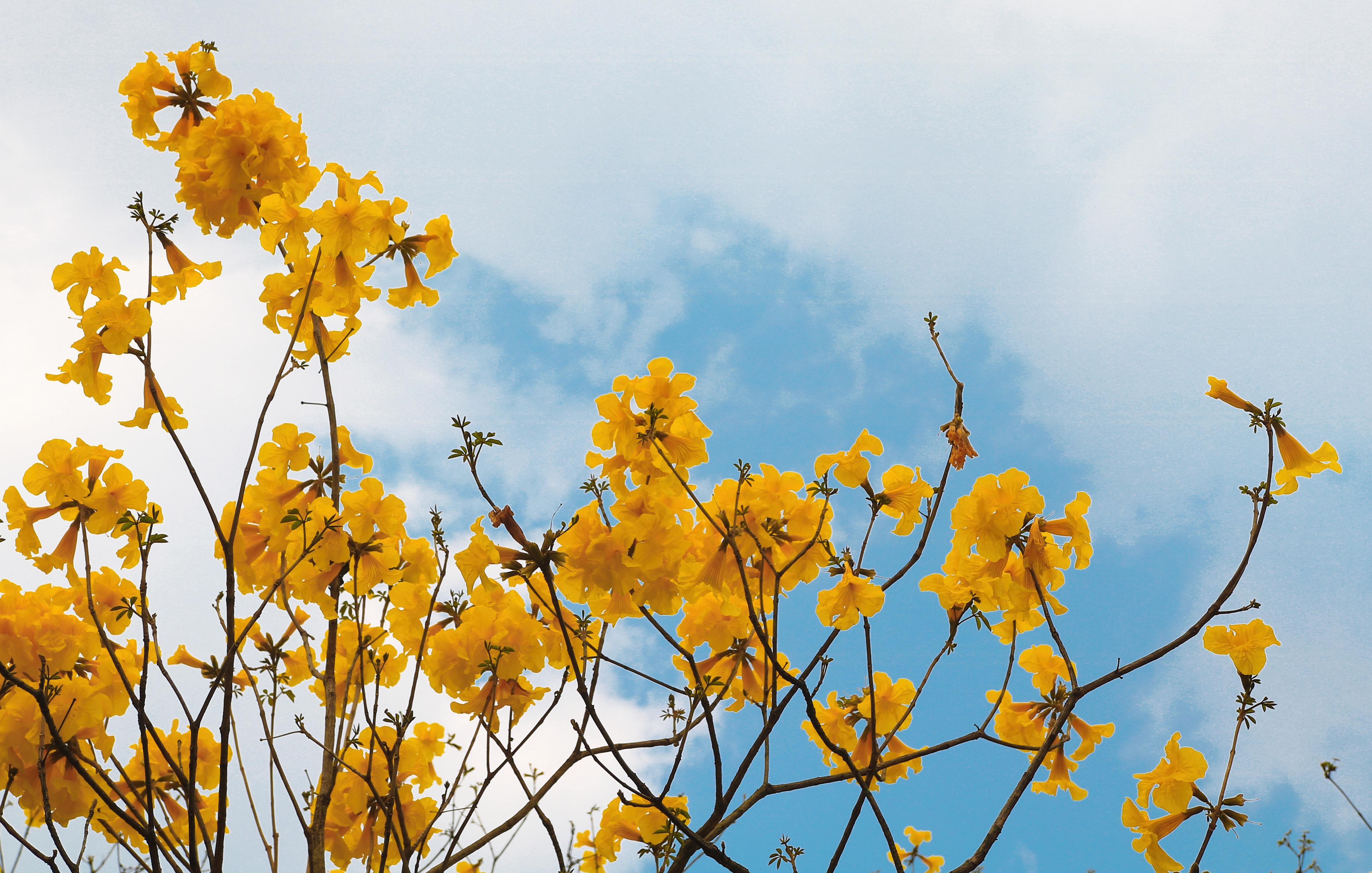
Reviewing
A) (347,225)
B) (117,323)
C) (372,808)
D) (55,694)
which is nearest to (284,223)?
(347,225)

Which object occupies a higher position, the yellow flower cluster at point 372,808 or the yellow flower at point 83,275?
the yellow flower at point 83,275

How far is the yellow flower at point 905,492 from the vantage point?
2756 millimetres

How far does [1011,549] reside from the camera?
8.79 ft

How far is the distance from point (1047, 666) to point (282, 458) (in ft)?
8.75

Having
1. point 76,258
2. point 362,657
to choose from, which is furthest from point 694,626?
point 76,258

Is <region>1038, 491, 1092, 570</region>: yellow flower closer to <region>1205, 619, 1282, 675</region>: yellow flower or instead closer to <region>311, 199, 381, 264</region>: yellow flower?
<region>1205, 619, 1282, 675</region>: yellow flower

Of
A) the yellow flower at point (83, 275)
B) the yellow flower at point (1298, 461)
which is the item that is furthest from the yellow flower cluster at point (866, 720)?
the yellow flower at point (83, 275)

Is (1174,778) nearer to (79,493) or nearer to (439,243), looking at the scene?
(439,243)

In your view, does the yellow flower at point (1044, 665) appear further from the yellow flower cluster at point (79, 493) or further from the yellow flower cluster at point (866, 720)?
the yellow flower cluster at point (79, 493)

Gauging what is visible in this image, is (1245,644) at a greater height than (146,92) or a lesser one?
lesser

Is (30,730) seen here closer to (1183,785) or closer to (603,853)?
(603,853)

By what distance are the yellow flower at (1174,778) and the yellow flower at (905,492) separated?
102cm

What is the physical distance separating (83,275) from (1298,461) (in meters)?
3.75

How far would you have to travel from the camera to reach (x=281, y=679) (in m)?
3.42
